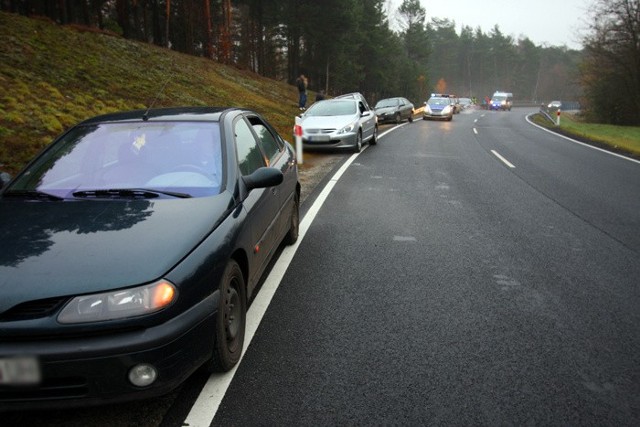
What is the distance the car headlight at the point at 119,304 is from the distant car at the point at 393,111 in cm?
2462

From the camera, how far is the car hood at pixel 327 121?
44.2 ft

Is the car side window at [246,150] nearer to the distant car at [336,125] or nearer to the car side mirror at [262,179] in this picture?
the car side mirror at [262,179]

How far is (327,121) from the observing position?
13.7 metres

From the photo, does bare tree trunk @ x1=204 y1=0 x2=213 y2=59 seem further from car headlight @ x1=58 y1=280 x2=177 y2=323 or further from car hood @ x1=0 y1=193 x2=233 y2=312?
car headlight @ x1=58 y1=280 x2=177 y2=323

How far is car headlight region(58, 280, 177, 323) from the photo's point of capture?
7.34ft

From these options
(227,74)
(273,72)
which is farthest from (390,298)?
(273,72)

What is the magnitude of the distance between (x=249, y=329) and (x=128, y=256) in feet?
4.37

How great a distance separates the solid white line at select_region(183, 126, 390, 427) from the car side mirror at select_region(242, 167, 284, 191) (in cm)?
99

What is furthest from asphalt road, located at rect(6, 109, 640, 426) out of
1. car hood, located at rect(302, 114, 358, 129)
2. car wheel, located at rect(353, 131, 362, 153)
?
car wheel, located at rect(353, 131, 362, 153)

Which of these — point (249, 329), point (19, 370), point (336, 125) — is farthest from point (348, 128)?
point (19, 370)

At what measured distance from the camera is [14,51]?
596 inches

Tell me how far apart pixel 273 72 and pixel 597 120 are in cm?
3163

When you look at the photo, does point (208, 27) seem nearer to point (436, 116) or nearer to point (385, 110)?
point (385, 110)

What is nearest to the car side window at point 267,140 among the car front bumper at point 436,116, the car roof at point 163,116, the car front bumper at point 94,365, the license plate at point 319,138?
the car roof at point 163,116
